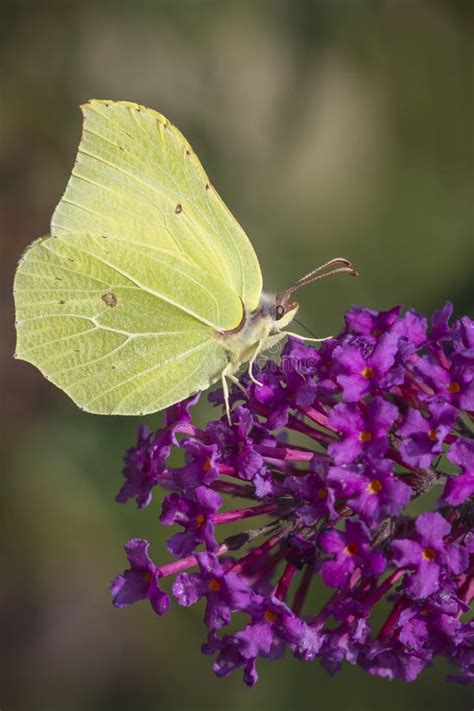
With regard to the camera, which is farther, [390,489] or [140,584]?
[140,584]

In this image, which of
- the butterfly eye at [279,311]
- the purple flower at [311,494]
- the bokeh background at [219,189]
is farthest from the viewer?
the bokeh background at [219,189]

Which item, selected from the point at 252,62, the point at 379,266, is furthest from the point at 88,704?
the point at 252,62

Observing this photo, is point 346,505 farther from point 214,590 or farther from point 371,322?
point 371,322

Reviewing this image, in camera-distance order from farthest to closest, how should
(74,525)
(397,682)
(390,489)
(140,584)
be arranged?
(74,525)
(397,682)
(140,584)
(390,489)

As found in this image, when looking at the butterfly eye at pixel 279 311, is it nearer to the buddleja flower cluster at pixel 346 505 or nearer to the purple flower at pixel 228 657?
the buddleja flower cluster at pixel 346 505

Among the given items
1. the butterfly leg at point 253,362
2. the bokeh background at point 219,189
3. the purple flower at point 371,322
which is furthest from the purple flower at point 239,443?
the bokeh background at point 219,189

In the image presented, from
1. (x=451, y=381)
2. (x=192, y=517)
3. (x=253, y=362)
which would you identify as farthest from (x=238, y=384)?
(x=451, y=381)

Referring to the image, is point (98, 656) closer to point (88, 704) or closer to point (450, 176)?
point (88, 704)
